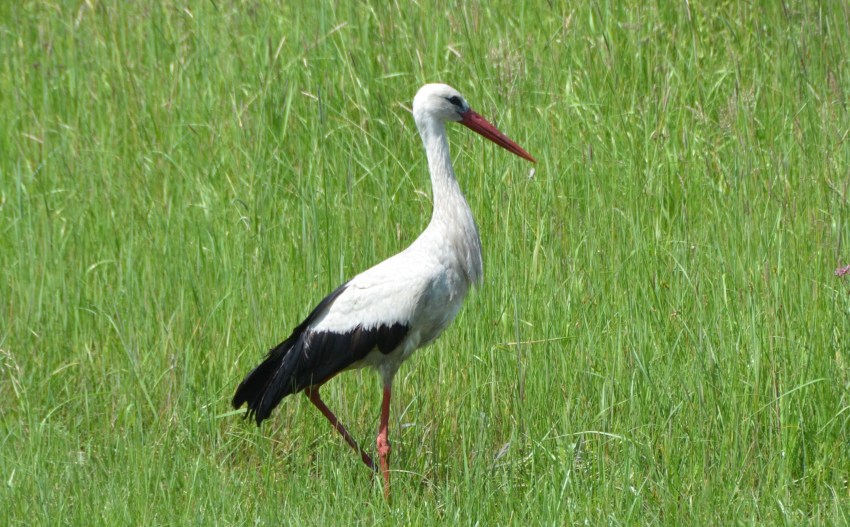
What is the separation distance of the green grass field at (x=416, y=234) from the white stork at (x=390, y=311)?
0.17 m

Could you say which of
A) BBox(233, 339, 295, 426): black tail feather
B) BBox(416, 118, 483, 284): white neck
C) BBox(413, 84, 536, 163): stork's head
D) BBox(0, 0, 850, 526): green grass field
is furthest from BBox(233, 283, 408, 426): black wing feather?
BBox(413, 84, 536, 163): stork's head

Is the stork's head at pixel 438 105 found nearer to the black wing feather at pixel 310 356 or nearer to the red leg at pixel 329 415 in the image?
the black wing feather at pixel 310 356

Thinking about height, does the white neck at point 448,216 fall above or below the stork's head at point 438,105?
below

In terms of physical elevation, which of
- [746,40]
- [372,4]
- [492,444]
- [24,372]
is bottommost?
[492,444]

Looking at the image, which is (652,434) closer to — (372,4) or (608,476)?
(608,476)

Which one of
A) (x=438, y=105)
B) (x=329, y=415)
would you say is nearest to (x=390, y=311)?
(x=329, y=415)

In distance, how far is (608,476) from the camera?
3.62m

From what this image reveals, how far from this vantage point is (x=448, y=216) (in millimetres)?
4176

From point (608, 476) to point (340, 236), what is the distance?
1676mm

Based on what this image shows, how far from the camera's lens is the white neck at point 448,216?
4.16 meters

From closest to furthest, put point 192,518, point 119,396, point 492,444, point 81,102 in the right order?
point 192,518 < point 492,444 < point 119,396 < point 81,102

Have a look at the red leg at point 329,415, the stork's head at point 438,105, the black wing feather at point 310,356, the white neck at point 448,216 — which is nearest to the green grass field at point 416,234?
the red leg at point 329,415

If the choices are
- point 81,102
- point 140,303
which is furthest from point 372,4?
point 140,303

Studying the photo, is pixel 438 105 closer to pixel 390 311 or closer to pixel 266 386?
pixel 390 311
